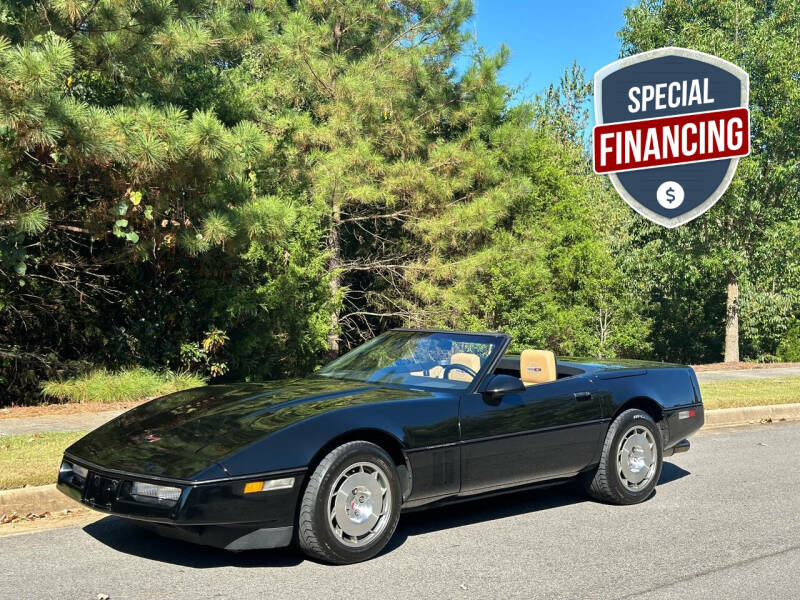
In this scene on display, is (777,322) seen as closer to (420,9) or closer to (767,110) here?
(767,110)

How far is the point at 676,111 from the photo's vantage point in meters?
19.7

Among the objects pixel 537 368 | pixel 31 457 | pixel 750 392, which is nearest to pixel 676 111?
pixel 750 392

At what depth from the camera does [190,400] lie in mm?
5945

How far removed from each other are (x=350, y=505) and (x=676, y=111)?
16935 millimetres

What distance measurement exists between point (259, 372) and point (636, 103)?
36.1ft

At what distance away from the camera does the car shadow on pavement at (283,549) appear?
5086 millimetres

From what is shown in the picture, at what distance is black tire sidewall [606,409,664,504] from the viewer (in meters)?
6.66

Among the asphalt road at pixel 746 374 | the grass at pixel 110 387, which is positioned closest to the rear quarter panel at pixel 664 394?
the grass at pixel 110 387

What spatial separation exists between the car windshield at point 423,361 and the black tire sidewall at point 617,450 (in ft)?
4.09

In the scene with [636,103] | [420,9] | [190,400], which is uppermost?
[420,9]

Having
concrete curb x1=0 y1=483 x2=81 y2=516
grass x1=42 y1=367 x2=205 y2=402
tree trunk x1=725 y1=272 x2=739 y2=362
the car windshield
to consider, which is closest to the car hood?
the car windshield

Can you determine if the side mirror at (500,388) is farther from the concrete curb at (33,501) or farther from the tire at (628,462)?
the concrete curb at (33,501)

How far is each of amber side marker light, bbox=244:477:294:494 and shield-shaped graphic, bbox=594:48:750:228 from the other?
17168 millimetres

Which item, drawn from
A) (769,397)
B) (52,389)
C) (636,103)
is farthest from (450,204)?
(52,389)
